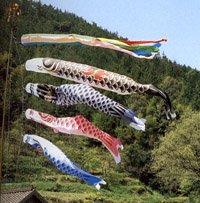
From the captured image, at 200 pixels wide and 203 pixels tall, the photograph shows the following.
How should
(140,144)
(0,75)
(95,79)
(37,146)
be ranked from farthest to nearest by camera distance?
(140,144) → (0,75) → (37,146) → (95,79)

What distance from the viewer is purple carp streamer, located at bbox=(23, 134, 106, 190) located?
416cm

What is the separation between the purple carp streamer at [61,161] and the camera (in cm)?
416

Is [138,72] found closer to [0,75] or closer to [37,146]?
[0,75]

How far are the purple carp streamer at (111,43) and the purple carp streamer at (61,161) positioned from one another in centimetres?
80

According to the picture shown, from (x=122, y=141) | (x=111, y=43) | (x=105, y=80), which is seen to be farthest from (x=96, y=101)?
(x=122, y=141)

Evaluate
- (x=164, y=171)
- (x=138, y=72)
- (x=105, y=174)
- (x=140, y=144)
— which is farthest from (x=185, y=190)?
(x=138, y=72)

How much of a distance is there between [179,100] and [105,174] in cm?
988

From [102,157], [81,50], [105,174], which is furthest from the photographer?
[81,50]

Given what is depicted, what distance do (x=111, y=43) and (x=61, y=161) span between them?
3.32 feet

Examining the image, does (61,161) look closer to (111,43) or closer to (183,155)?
(111,43)

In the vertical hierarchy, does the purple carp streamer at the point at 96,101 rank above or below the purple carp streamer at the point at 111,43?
below

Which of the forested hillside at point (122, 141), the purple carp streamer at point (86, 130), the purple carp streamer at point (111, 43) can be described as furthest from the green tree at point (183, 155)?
the purple carp streamer at point (86, 130)

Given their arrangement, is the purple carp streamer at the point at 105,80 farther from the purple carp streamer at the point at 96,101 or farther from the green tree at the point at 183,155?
the green tree at the point at 183,155

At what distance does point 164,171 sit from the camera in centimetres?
1930
